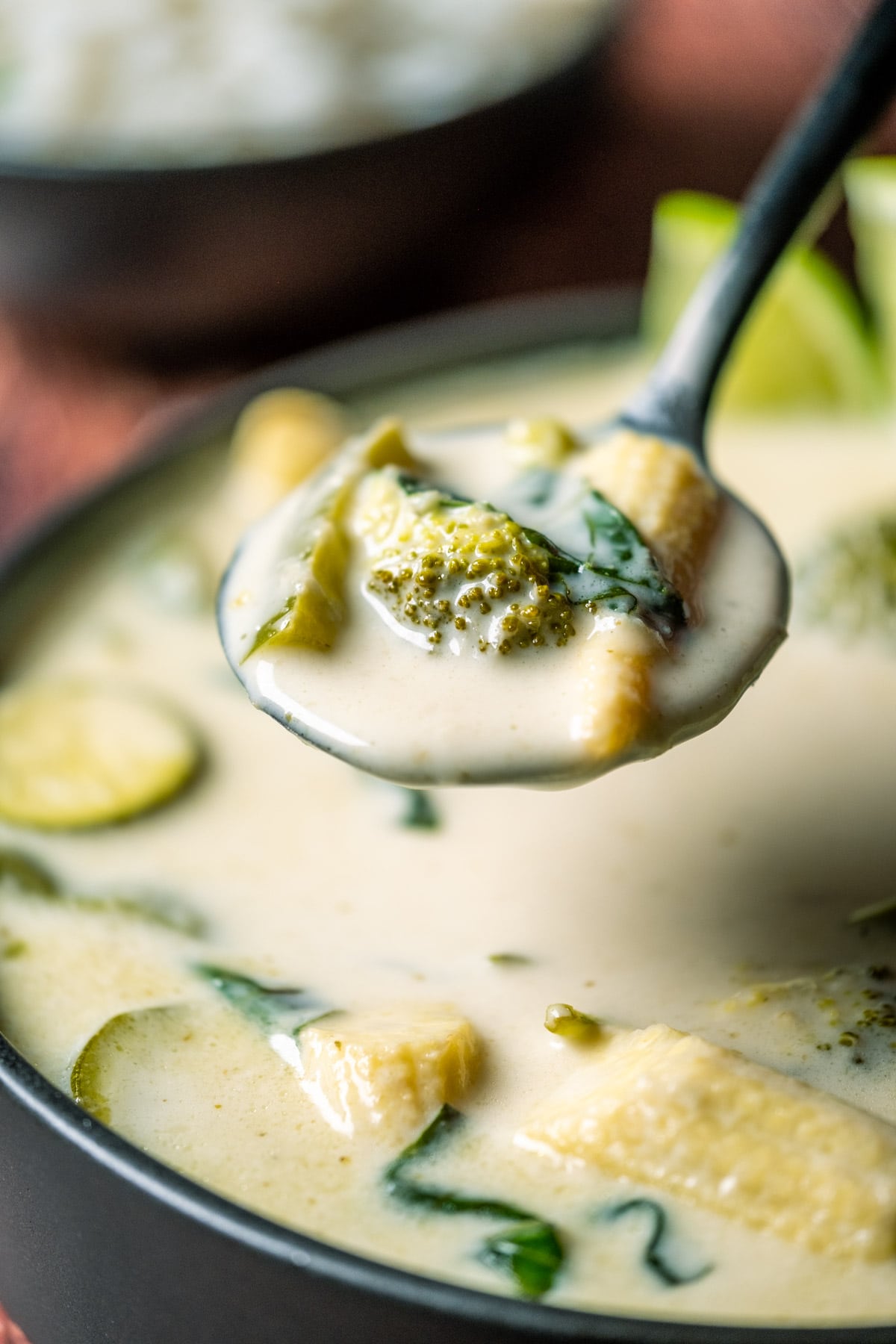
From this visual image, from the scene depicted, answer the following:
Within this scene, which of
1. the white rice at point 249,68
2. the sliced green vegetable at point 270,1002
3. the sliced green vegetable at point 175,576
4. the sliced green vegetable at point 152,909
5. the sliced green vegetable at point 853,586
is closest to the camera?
the sliced green vegetable at point 270,1002

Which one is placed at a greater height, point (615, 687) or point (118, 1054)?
point (615, 687)

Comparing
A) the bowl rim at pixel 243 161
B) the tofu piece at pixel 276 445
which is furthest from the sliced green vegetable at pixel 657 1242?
the bowl rim at pixel 243 161

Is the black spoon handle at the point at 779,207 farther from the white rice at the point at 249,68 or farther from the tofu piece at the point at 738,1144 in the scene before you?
the white rice at the point at 249,68

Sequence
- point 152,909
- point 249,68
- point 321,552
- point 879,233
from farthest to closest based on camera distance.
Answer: point 249,68
point 879,233
point 152,909
point 321,552

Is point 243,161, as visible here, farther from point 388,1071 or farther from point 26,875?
point 388,1071

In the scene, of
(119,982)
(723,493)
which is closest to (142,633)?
(119,982)

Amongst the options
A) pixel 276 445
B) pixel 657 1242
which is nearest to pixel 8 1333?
pixel 657 1242
